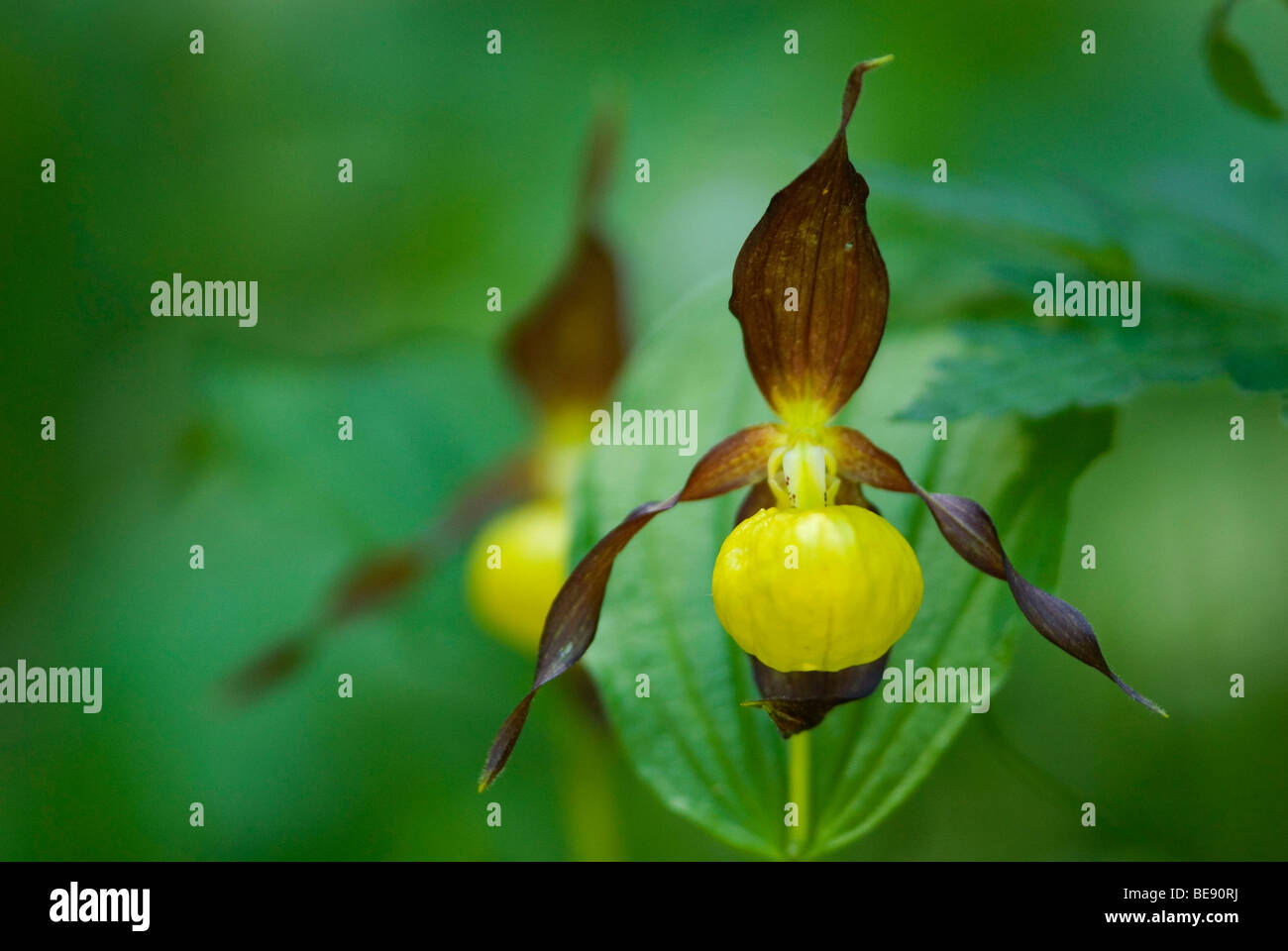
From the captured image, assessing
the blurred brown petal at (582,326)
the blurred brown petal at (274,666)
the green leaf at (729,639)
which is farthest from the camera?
the blurred brown petal at (274,666)

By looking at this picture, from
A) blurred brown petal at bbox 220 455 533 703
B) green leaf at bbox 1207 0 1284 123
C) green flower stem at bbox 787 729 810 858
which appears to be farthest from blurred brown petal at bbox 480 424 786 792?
blurred brown petal at bbox 220 455 533 703

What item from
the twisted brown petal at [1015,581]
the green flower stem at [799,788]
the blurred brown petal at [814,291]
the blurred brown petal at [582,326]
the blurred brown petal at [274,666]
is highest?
the blurred brown petal at [582,326]

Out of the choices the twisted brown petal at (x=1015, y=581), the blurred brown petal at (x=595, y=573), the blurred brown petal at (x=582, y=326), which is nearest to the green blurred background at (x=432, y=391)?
the blurred brown petal at (x=582, y=326)

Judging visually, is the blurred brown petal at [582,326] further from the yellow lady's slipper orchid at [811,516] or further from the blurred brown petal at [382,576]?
the yellow lady's slipper orchid at [811,516]

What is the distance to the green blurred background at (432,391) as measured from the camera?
56.1 inches

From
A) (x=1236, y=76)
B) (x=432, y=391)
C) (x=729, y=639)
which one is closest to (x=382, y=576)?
(x=432, y=391)

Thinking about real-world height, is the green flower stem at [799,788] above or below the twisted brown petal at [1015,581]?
below

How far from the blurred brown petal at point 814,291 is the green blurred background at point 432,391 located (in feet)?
0.72

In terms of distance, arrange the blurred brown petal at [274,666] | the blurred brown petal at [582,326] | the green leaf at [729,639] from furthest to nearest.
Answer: the blurred brown petal at [274,666] → the blurred brown petal at [582,326] → the green leaf at [729,639]

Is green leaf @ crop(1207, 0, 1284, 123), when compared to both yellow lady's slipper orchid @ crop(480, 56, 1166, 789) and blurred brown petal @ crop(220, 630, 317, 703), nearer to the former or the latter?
yellow lady's slipper orchid @ crop(480, 56, 1166, 789)

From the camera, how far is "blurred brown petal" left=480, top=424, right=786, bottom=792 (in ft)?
2.56

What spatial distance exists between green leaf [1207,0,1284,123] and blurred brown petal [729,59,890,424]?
0.39 m

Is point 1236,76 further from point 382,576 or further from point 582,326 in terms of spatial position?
point 382,576
